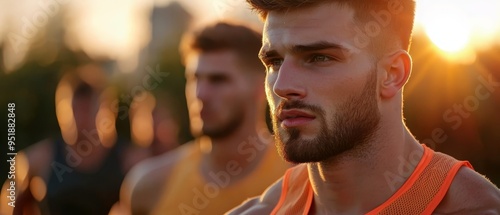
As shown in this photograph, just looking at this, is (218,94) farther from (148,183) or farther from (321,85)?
(321,85)

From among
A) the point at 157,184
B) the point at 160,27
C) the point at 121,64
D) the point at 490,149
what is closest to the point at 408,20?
the point at 157,184

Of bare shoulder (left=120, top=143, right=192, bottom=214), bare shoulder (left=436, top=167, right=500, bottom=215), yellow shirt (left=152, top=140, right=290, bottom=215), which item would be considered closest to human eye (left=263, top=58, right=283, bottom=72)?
bare shoulder (left=436, top=167, right=500, bottom=215)

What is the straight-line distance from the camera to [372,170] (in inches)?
186

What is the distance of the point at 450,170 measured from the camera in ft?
15.1

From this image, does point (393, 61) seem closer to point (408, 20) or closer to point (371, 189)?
point (408, 20)

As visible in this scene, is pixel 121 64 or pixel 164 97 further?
pixel 121 64

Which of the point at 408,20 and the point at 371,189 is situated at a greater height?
the point at 408,20

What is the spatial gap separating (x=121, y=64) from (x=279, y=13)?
37.7m

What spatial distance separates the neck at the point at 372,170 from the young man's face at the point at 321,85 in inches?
3.7

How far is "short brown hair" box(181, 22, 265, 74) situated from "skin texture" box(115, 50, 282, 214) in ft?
0.16

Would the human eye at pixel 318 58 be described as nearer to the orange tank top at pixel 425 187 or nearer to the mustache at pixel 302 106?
the mustache at pixel 302 106

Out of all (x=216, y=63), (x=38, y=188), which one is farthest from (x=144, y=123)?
(x=216, y=63)

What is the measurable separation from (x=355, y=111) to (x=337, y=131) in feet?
0.42

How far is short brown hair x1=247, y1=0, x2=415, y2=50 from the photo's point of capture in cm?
466
